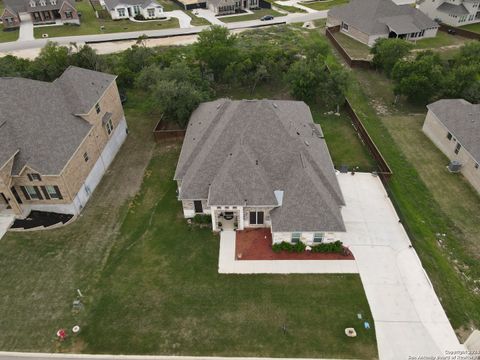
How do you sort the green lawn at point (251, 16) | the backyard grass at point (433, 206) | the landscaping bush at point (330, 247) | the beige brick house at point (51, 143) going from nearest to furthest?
the backyard grass at point (433, 206) < the landscaping bush at point (330, 247) < the beige brick house at point (51, 143) < the green lawn at point (251, 16)

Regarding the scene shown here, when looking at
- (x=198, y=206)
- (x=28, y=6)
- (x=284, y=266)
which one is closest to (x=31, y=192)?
(x=198, y=206)

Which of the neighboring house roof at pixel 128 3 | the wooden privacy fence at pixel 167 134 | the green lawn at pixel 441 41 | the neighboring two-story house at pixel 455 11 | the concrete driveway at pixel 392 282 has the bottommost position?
the concrete driveway at pixel 392 282

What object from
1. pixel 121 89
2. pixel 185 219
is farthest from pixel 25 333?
pixel 121 89

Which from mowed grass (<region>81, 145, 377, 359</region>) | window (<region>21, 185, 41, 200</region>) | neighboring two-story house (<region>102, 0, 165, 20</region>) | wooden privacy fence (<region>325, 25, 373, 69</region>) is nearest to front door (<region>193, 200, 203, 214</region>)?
mowed grass (<region>81, 145, 377, 359</region>)

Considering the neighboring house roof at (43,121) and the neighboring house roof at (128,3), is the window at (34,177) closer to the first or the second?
the neighboring house roof at (43,121)

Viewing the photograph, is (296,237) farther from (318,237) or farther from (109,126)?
(109,126)

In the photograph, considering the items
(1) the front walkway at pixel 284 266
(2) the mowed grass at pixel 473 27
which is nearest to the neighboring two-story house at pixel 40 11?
Result: (1) the front walkway at pixel 284 266

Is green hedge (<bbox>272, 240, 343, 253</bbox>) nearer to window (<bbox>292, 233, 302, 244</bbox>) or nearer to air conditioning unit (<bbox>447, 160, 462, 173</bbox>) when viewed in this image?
window (<bbox>292, 233, 302, 244</bbox>)

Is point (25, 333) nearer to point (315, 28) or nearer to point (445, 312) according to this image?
point (445, 312)
